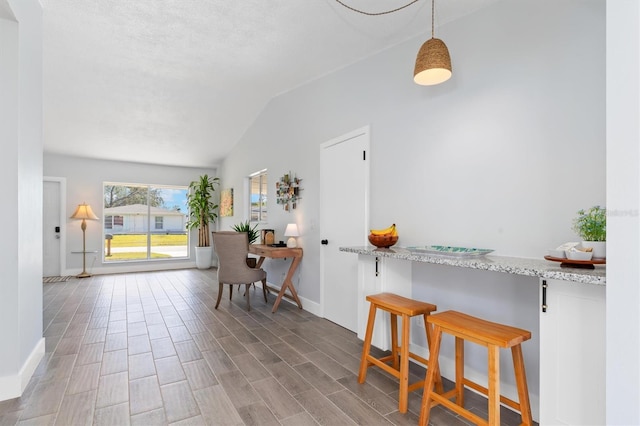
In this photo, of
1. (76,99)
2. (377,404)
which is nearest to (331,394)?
(377,404)

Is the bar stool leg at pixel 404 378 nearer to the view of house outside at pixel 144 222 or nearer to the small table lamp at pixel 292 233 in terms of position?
the small table lamp at pixel 292 233

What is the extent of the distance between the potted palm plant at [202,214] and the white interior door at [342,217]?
14.9 feet

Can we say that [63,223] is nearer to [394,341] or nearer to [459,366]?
[394,341]

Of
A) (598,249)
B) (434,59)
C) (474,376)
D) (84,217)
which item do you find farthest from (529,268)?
(84,217)

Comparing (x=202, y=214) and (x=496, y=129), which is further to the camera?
(x=202, y=214)

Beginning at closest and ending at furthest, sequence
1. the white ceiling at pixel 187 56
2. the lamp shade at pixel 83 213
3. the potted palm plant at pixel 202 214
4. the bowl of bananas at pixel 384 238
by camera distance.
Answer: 1. the bowl of bananas at pixel 384 238
2. the white ceiling at pixel 187 56
3. the lamp shade at pixel 83 213
4. the potted palm plant at pixel 202 214

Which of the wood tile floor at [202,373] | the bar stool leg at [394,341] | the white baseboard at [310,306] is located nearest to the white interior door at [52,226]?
the wood tile floor at [202,373]

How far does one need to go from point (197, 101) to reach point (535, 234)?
478 cm

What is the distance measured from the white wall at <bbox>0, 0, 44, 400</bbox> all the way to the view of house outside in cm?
527

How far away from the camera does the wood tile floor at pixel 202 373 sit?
75.4 inches

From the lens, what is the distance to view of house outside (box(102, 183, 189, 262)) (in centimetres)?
714

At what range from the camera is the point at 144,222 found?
24.5ft

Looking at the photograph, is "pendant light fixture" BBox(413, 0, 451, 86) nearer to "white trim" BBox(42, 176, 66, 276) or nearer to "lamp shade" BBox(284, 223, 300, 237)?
"lamp shade" BBox(284, 223, 300, 237)

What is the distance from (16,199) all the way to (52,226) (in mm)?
5537
